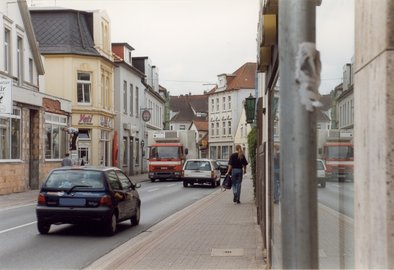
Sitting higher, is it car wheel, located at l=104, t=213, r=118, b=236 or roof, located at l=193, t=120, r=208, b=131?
roof, located at l=193, t=120, r=208, b=131

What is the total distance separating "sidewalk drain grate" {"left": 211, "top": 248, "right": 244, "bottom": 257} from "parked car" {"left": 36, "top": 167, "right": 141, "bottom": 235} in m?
3.07

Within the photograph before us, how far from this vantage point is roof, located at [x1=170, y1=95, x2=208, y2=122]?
403 ft

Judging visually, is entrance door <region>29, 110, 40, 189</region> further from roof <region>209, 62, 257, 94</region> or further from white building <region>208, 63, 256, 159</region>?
roof <region>209, 62, 257, 94</region>

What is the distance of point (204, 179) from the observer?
33.3 metres

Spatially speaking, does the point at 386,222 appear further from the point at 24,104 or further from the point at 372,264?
the point at 24,104

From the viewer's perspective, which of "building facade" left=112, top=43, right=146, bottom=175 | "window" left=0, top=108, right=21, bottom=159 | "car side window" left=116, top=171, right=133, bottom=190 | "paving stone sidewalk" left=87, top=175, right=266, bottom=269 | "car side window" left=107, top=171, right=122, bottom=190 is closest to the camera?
"paving stone sidewalk" left=87, top=175, right=266, bottom=269

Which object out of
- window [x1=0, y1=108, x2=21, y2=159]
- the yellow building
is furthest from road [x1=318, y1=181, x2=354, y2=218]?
the yellow building

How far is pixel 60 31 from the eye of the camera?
42.0 metres

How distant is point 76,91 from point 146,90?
762 inches

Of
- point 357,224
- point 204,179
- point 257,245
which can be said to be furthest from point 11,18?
point 357,224

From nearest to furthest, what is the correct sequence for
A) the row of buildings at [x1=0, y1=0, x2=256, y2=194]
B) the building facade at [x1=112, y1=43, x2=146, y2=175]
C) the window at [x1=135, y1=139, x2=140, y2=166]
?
the row of buildings at [x1=0, y1=0, x2=256, y2=194] → the building facade at [x1=112, y1=43, x2=146, y2=175] → the window at [x1=135, y1=139, x2=140, y2=166]

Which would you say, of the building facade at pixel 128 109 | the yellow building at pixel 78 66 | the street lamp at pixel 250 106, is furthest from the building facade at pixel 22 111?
the building facade at pixel 128 109

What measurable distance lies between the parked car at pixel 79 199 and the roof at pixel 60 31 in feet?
97.5

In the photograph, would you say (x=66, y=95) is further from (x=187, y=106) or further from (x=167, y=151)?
(x=187, y=106)
